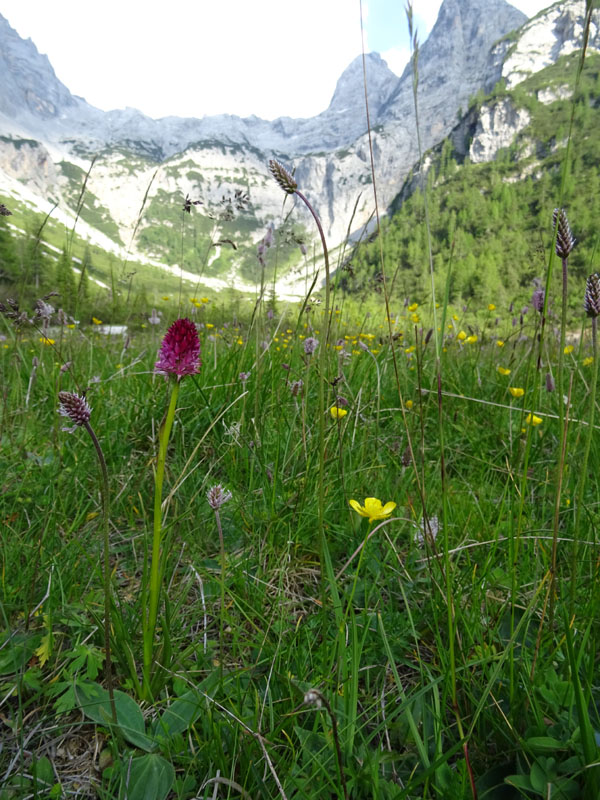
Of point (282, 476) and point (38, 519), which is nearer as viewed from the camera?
point (38, 519)

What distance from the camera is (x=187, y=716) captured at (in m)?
0.94

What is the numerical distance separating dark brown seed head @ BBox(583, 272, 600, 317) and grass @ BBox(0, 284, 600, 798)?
0.33m

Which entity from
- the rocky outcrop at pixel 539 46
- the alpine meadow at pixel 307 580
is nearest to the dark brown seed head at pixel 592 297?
the alpine meadow at pixel 307 580

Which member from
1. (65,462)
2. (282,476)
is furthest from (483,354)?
(65,462)

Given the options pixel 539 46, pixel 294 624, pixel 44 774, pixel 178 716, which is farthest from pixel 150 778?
pixel 539 46

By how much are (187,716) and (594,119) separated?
99.8 metres

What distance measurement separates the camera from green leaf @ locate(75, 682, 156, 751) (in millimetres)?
890

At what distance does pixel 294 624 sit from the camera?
1237 mm

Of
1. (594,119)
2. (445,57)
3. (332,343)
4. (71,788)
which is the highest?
(445,57)


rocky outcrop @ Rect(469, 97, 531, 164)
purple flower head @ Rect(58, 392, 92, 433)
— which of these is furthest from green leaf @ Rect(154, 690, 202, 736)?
rocky outcrop @ Rect(469, 97, 531, 164)

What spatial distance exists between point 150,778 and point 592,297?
130 cm

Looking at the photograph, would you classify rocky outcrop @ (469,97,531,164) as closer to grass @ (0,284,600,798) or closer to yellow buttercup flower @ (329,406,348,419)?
yellow buttercup flower @ (329,406,348,419)

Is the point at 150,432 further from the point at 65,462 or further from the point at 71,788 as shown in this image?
the point at 71,788

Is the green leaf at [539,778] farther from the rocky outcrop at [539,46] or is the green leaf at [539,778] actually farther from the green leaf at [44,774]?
the rocky outcrop at [539,46]
